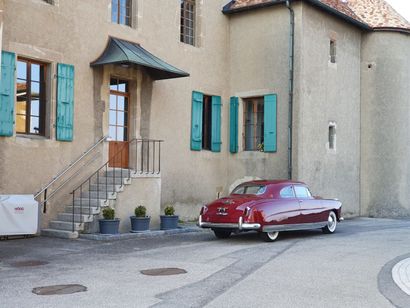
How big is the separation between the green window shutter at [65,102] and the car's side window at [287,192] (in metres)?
5.53

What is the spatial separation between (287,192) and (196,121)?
19.0 feet

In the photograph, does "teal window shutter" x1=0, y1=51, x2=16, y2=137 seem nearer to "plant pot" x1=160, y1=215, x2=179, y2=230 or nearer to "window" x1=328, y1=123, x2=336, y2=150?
"plant pot" x1=160, y1=215, x2=179, y2=230

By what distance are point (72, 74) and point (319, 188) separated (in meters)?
9.46

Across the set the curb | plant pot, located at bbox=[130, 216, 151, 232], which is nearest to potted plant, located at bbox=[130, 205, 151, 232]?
plant pot, located at bbox=[130, 216, 151, 232]

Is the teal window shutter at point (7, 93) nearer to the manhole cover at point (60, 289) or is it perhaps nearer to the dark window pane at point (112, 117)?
the dark window pane at point (112, 117)

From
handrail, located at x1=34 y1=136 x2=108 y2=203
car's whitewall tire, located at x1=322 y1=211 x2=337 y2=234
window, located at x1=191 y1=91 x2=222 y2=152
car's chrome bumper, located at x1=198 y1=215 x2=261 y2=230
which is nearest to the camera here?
car's chrome bumper, located at x1=198 y1=215 x2=261 y2=230

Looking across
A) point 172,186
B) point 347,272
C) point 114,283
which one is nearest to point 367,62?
point 172,186

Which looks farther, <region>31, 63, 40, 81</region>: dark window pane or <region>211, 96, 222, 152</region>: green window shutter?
<region>211, 96, 222, 152</region>: green window shutter

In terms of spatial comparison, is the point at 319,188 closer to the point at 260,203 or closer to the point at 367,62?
the point at 367,62

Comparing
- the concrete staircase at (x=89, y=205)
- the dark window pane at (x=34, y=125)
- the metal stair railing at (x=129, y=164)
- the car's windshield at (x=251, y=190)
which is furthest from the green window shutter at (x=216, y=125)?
the dark window pane at (x=34, y=125)

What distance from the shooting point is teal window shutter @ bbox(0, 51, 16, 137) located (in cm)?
1330

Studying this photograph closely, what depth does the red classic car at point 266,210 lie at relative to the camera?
42.1ft

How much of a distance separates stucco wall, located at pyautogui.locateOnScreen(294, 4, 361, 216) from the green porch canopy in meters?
4.72

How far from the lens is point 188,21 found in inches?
762
